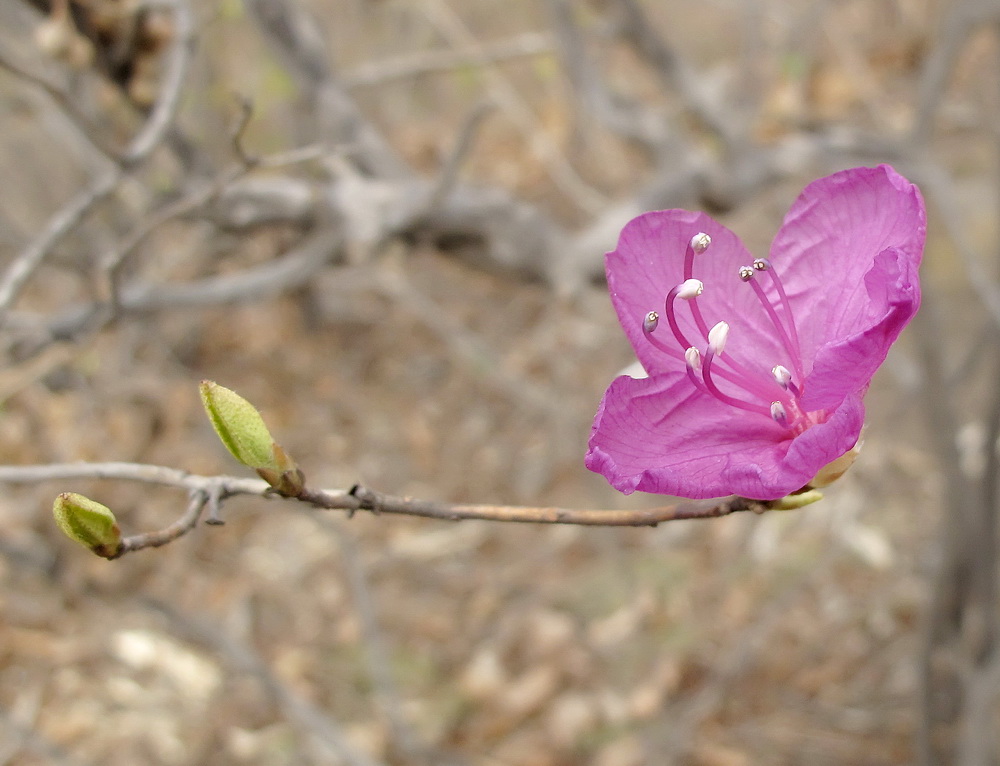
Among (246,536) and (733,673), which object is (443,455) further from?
(733,673)

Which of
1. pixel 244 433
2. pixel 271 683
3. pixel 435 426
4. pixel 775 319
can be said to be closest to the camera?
pixel 244 433

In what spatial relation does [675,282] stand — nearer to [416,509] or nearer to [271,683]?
[416,509]

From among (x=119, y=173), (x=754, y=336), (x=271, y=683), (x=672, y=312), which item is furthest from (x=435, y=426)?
(x=672, y=312)

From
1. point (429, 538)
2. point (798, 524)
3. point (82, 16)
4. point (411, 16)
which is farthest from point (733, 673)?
point (411, 16)

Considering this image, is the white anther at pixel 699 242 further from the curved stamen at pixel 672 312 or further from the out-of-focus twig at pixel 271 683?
the out-of-focus twig at pixel 271 683

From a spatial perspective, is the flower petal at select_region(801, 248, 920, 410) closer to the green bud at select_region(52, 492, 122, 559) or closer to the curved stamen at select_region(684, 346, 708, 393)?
the curved stamen at select_region(684, 346, 708, 393)

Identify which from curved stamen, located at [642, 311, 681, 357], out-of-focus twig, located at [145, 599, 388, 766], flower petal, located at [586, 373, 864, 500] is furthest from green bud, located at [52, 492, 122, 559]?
out-of-focus twig, located at [145, 599, 388, 766]
